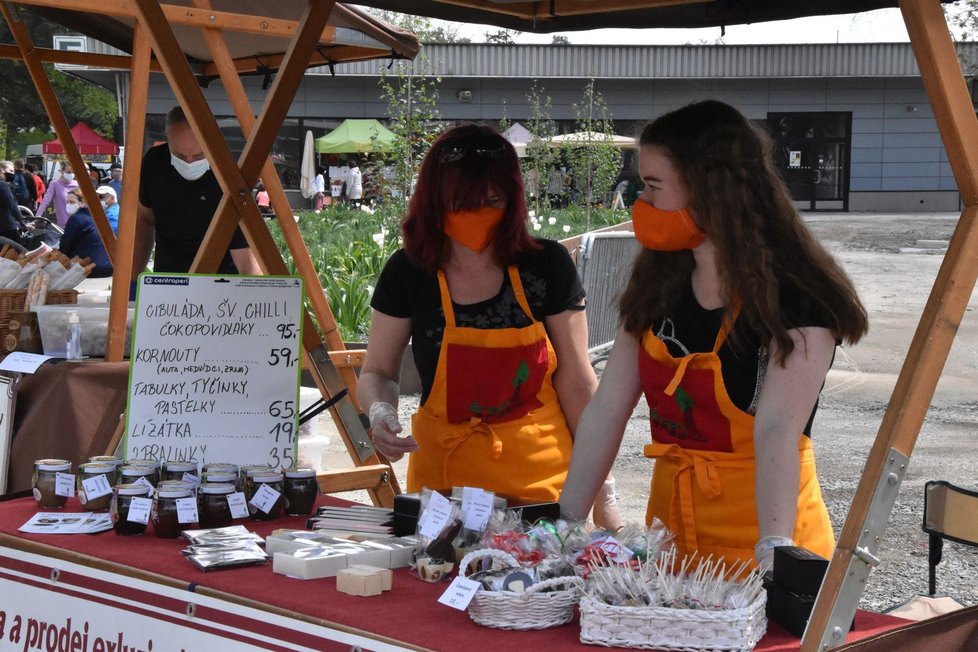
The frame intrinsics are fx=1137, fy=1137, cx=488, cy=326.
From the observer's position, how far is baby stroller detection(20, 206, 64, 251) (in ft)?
53.1

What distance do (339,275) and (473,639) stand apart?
8303 mm

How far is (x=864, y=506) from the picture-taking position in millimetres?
1765

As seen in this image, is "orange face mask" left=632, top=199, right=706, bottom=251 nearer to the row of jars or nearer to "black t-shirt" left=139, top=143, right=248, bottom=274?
the row of jars

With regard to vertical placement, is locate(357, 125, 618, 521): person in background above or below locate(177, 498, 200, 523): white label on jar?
Answer: above

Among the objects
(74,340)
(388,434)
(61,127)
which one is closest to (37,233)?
(61,127)

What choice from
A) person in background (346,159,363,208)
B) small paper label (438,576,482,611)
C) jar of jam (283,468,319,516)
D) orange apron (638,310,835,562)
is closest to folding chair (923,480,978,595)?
orange apron (638,310,835,562)

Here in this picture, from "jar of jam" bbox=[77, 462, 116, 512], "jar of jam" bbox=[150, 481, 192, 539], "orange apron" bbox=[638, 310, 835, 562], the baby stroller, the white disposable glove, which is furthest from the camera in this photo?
the baby stroller

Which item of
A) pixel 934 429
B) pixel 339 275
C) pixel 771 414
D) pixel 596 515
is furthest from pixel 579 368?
pixel 339 275

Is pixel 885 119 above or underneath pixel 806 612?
above

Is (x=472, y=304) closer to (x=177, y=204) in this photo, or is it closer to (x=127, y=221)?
(x=127, y=221)

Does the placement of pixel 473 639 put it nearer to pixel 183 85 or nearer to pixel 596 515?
pixel 596 515

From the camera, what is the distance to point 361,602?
2105 mm

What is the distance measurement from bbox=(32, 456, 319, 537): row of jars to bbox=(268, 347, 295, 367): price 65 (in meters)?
0.40

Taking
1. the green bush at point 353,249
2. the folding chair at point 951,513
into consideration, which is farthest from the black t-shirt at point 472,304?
the green bush at point 353,249
